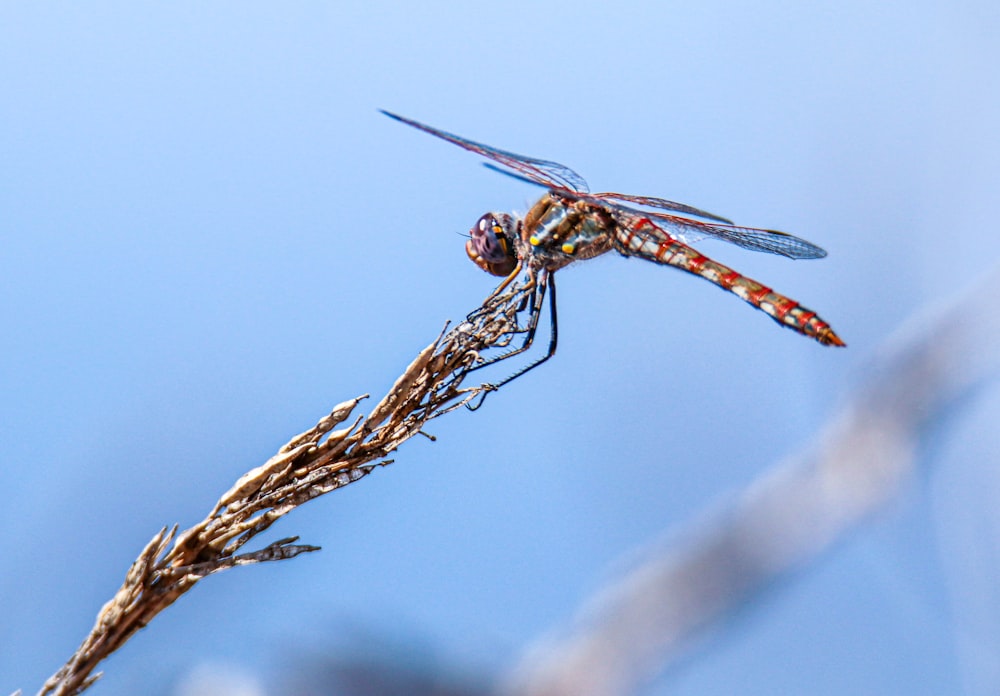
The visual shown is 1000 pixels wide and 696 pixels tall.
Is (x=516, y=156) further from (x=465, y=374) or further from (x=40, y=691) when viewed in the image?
(x=40, y=691)

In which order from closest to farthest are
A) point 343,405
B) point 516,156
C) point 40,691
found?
1. point 40,691
2. point 343,405
3. point 516,156

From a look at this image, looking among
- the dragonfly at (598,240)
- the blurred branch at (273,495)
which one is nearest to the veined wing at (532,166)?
the dragonfly at (598,240)

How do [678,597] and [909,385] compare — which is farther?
[909,385]

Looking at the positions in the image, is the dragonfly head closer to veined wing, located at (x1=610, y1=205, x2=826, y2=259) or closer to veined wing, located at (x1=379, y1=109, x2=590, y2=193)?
veined wing, located at (x1=379, y1=109, x2=590, y2=193)

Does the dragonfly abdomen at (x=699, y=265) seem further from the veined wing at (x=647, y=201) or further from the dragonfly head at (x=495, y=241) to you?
the dragonfly head at (x=495, y=241)

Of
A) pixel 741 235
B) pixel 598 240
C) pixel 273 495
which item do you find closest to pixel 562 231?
pixel 598 240

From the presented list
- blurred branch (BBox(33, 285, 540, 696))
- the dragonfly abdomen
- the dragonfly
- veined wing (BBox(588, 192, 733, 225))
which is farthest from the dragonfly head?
blurred branch (BBox(33, 285, 540, 696))

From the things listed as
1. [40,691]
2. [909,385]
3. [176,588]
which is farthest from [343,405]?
[909,385]
